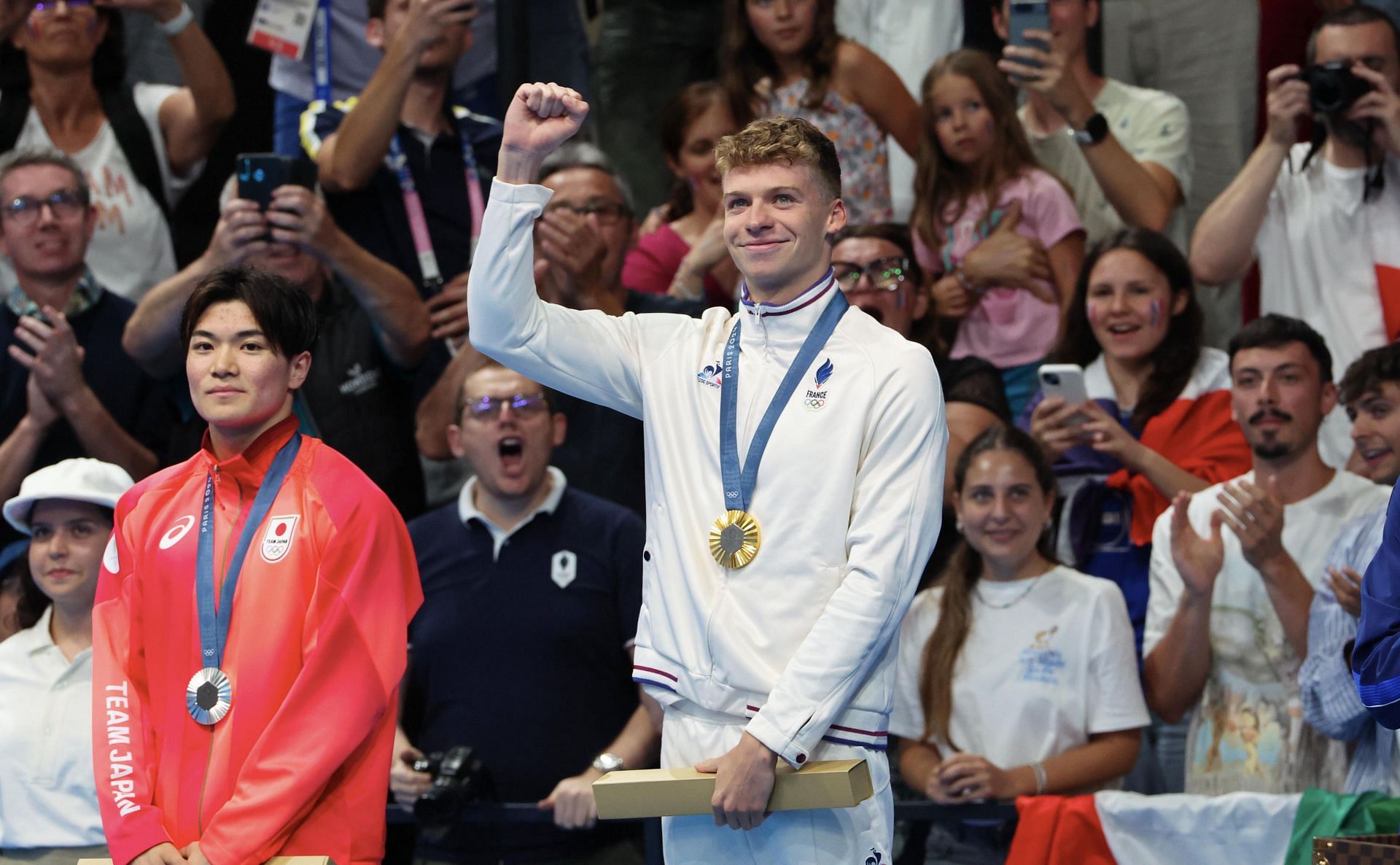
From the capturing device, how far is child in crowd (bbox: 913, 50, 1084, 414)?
20.7 ft

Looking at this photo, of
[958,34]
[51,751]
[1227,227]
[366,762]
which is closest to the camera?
[366,762]

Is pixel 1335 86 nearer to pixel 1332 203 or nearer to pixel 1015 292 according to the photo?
pixel 1332 203

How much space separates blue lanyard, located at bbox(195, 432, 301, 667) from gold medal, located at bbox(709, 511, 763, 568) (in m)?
1.02

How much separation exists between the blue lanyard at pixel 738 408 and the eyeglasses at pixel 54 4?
4039mm

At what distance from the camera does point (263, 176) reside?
5.82 metres

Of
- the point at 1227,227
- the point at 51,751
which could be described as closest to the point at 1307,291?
the point at 1227,227

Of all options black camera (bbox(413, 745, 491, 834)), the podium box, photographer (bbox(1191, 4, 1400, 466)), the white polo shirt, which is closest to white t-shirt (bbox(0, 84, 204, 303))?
the white polo shirt

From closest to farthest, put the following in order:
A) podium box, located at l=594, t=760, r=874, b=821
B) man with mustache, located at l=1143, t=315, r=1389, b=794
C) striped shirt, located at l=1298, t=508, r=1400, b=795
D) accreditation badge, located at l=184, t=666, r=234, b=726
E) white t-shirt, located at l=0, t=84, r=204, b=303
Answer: podium box, located at l=594, t=760, r=874, b=821, accreditation badge, located at l=184, t=666, r=234, b=726, striped shirt, located at l=1298, t=508, r=1400, b=795, man with mustache, located at l=1143, t=315, r=1389, b=794, white t-shirt, located at l=0, t=84, r=204, b=303

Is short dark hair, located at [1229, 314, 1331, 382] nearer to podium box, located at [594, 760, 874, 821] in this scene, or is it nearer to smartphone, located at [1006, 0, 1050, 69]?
smartphone, located at [1006, 0, 1050, 69]

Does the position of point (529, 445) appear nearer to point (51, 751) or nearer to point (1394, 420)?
point (51, 751)

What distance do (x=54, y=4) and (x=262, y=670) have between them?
13.1 ft

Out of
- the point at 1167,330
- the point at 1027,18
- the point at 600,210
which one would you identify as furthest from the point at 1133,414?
the point at 600,210

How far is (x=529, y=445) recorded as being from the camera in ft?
17.9

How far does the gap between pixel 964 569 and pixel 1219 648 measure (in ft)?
2.64
